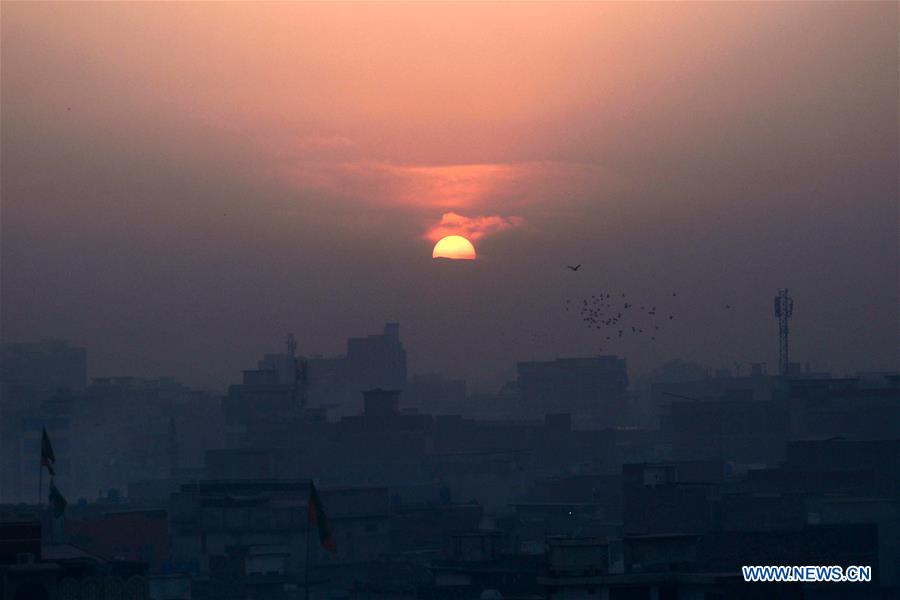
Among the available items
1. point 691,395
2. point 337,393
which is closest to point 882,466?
point 691,395

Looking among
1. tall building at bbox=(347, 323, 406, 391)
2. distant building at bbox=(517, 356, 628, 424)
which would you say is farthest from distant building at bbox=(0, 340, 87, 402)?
distant building at bbox=(517, 356, 628, 424)

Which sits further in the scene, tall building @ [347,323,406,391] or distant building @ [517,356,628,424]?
tall building @ [347,323,406,391]

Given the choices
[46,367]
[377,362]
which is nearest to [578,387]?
[377,362]

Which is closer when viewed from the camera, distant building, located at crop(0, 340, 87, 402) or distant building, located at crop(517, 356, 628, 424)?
distant building, located at crop(517, 356, 628, 424)

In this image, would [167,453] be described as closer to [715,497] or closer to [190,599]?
[715,497]

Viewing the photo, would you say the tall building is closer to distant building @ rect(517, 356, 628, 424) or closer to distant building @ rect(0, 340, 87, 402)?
distant building @ rect(517, 356, 628, 424)

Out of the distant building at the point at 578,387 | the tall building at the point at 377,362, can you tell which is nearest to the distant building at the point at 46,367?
the tall building at the point at 377,362

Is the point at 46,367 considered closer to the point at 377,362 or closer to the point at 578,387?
the point at 377,362

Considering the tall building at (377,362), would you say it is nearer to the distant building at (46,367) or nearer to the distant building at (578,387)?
the distant building at (578,387)
